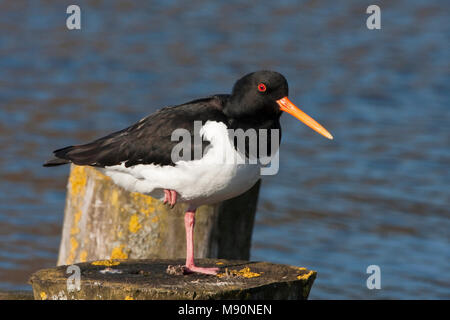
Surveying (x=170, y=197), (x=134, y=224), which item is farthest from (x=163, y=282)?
(x=134, y=224)

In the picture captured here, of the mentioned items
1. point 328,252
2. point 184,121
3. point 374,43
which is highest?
point 374,43

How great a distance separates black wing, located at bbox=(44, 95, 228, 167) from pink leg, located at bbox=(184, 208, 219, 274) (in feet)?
1.73

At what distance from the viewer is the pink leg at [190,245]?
5.80 meters

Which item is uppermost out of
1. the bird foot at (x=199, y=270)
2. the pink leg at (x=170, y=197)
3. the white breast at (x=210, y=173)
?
the white breast at (x=210, y=173)

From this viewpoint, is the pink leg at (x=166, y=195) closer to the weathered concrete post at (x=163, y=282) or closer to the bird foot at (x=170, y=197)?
the bird foot at (x=170, y=197)

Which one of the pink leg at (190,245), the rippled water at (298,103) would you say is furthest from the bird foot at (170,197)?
the rippled water at (298,103)

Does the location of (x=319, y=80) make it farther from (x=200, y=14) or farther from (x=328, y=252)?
(x=328, y=252)

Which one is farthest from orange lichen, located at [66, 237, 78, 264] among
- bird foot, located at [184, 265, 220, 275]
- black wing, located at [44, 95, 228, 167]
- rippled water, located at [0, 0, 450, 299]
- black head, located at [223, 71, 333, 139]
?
rippled water, located at [0, 0, 450, 299]

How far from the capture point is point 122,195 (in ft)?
21.6

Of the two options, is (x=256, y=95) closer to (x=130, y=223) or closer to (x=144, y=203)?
(x=144, y=203)

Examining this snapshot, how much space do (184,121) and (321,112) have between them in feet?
25.5

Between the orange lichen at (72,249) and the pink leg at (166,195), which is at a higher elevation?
the pink leg at (166,195)

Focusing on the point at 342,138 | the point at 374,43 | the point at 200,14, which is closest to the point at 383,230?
the point at 342,138

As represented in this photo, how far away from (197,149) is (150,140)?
387 millimetres
